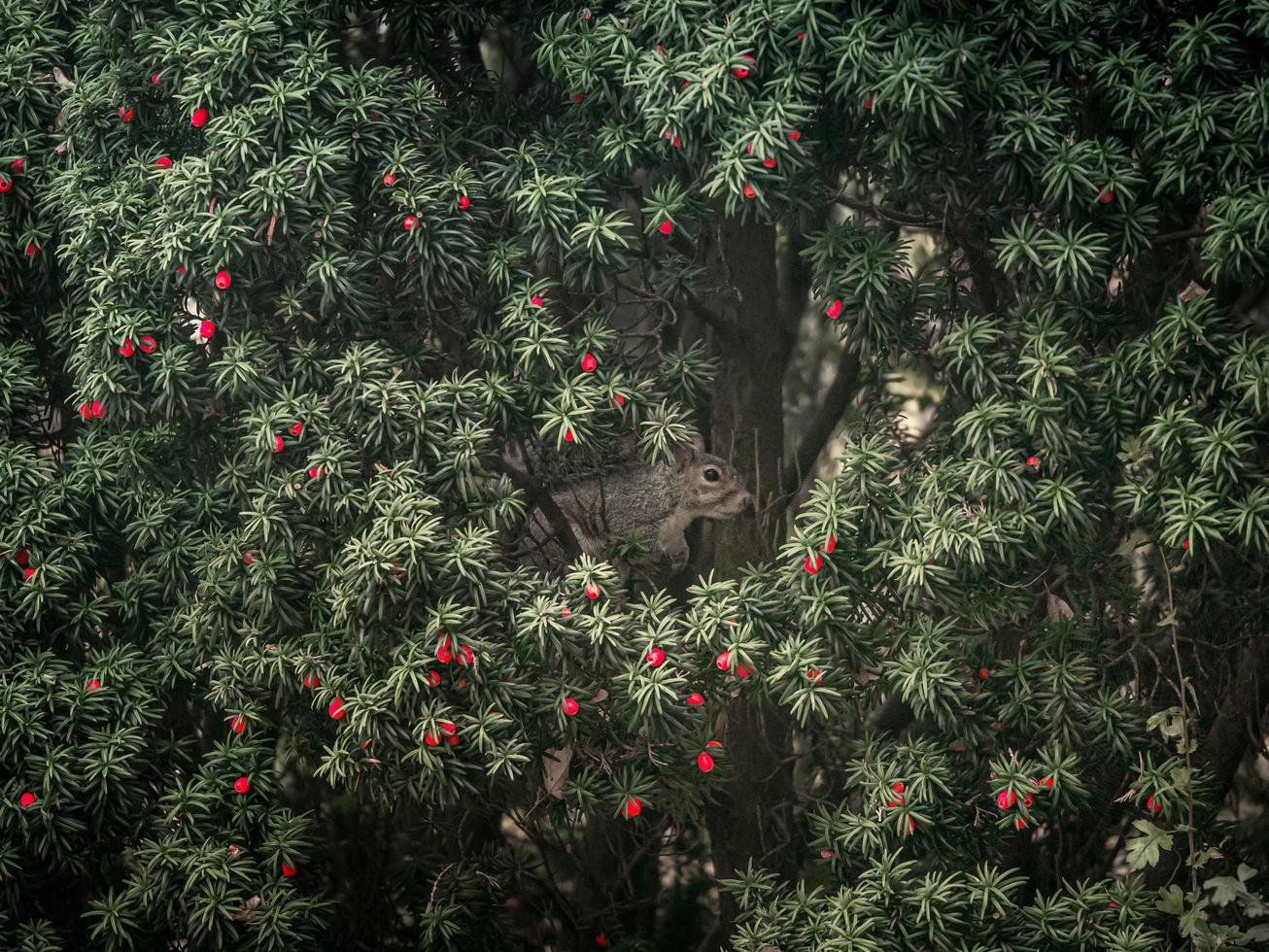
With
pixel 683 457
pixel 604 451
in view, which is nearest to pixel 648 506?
pixel 683 457

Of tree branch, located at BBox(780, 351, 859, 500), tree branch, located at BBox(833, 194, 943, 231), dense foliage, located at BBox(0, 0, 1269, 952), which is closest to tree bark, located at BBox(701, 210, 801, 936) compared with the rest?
dense foliage, located at BBox(0, 0, 1269, 952)

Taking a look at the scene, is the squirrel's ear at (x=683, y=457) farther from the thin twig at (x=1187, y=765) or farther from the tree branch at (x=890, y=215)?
the thin twig at (x=1187, y=765)

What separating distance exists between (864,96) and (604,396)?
117 centimetres

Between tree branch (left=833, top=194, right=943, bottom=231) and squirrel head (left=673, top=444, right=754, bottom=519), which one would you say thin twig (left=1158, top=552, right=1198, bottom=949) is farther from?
squirrel head (left=673, top=444, right=754, bottom=519)

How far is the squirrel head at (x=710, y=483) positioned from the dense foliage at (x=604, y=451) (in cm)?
32

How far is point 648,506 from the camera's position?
459 cm

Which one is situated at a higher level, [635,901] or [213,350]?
[213,350]

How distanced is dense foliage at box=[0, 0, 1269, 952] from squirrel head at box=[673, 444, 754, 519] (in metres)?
0.32

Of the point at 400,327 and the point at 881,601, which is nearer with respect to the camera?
the point at 881,601

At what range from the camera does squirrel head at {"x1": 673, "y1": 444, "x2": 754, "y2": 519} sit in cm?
436

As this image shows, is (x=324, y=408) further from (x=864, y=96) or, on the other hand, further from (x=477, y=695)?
(x=864, y=96)

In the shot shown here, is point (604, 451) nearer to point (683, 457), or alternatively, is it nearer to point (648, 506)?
point (683, 457)

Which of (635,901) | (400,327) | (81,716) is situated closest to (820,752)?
(635,901)

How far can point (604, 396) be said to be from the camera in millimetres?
3844
